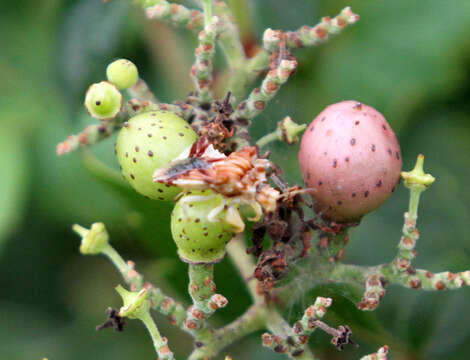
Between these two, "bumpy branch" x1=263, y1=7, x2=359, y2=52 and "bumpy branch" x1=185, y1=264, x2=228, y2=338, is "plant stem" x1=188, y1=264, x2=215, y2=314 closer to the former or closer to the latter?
"bumpy branch" x1=185, y1=264, x2=228, y2=338

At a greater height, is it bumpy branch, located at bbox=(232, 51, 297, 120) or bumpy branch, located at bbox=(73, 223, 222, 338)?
bumpy branch, located at bbox=(232, 51, 297, 120)

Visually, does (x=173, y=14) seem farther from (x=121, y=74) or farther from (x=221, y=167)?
(x=221, y=167)

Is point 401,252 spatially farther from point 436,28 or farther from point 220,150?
point 436,28

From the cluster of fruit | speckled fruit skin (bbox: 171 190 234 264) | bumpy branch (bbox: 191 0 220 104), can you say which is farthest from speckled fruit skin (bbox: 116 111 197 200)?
bumpy branch (bbox: 191 0 220 104)

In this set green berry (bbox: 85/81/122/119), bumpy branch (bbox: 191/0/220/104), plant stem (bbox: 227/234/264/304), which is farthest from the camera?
plant stem (bbox: 227/234/264/304)

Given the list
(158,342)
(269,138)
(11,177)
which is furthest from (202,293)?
(11,177)

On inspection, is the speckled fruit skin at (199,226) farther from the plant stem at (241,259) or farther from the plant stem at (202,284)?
the plant stem at (241,259)
